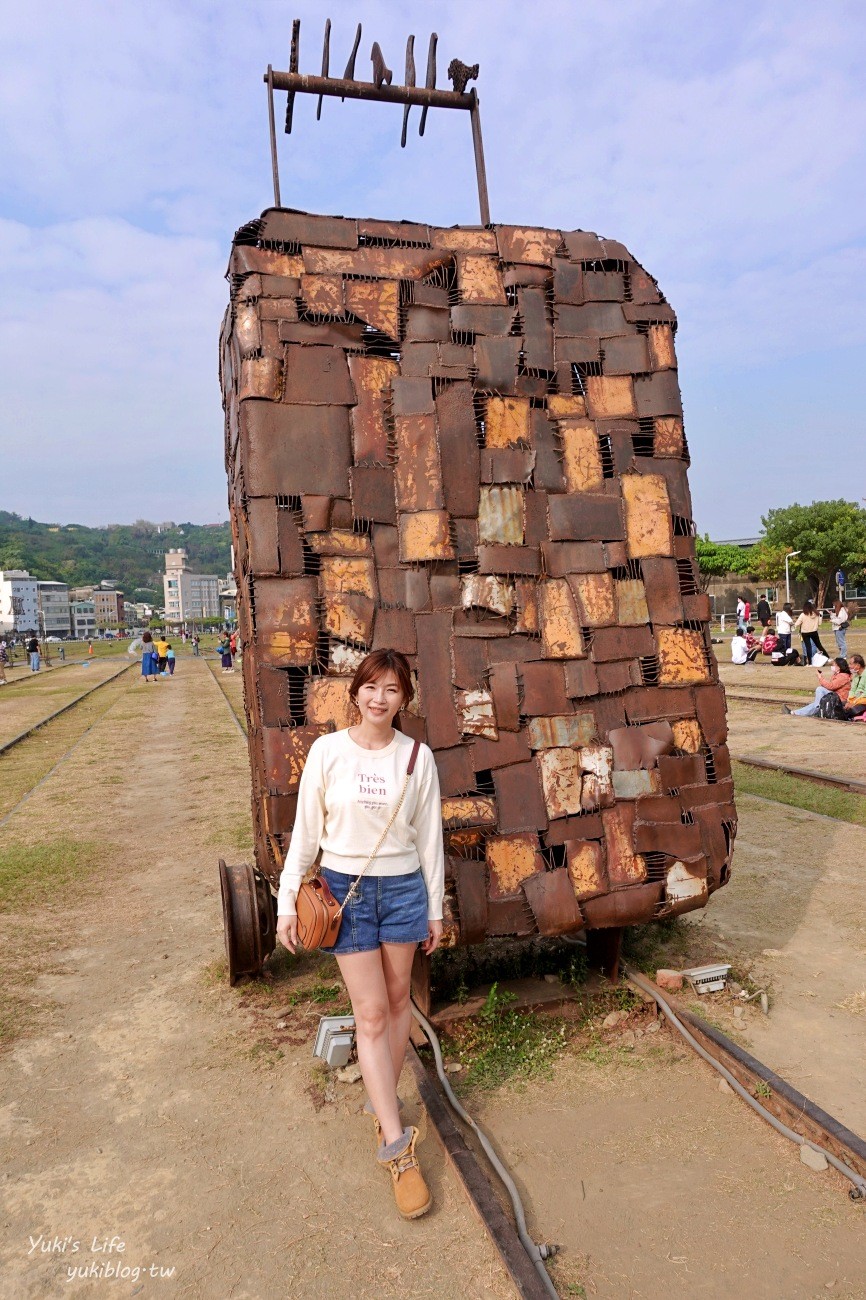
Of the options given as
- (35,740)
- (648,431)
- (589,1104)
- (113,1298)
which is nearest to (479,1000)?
(589,1104)

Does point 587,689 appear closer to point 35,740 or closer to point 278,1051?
point 278,1051

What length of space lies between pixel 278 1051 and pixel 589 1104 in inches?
47.5

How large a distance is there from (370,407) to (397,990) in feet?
6.75

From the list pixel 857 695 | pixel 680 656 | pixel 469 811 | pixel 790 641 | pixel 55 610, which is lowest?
pixel 857 695

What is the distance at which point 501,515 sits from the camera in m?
3.36

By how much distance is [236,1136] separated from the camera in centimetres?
277

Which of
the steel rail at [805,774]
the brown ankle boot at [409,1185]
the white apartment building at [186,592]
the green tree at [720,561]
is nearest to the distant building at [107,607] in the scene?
the white apartment building at [186,592]

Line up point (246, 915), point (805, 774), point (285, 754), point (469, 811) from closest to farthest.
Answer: point (285, 754) → point (469, 811) → point (246, 915) → point (805, 774)

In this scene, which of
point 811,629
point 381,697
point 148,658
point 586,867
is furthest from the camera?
point 148,658

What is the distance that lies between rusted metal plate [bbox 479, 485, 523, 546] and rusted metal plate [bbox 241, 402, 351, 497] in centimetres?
55

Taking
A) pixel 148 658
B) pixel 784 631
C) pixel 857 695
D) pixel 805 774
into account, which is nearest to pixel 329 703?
pixel 805 774

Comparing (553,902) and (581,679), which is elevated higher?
(581,679)

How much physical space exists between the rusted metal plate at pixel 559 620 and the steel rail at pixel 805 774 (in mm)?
5037

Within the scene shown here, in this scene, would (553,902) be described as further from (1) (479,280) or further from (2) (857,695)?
(2) (857,695)
